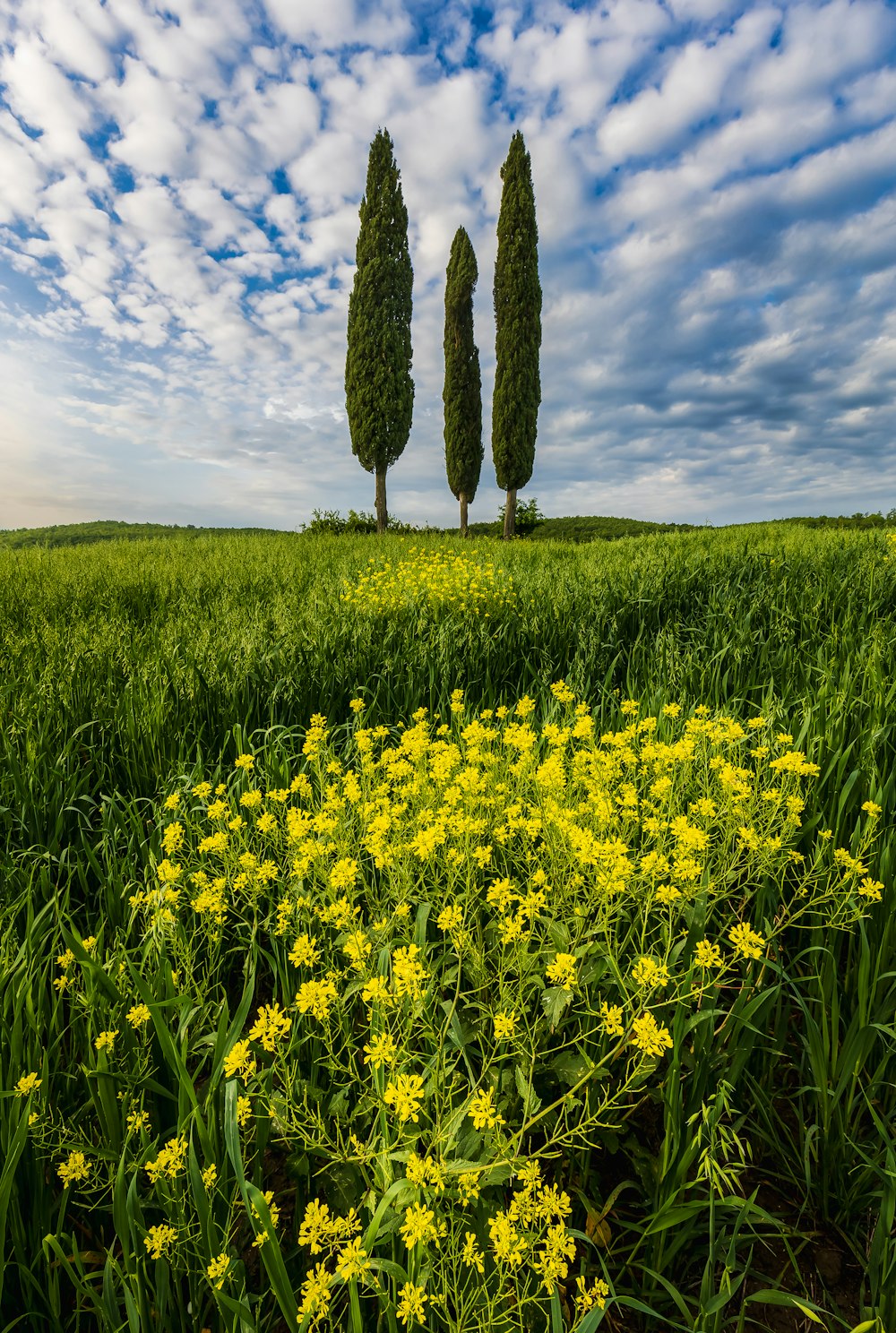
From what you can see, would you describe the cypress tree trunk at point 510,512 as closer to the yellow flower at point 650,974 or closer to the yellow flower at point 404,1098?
the yellow flower at point 650,974

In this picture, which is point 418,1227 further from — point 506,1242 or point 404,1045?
point 404,1045

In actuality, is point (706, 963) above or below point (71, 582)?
below

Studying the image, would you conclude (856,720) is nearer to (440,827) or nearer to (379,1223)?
(440,827)

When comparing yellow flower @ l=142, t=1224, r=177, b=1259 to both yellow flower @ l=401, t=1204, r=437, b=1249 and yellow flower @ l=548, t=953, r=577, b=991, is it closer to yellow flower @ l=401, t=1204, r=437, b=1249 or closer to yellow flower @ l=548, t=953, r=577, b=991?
yellow flower @ l=401, t=1204, r=437, b=1249

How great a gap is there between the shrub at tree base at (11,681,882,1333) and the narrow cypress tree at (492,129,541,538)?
874 inches

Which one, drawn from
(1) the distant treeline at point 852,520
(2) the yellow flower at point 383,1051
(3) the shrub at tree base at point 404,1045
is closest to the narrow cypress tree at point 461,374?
(1) the distant treeline at point 852,520

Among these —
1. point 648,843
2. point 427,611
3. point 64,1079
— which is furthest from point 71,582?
point 648,843

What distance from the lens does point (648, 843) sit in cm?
221

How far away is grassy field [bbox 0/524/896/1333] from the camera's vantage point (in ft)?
4.25

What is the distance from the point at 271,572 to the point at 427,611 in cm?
416

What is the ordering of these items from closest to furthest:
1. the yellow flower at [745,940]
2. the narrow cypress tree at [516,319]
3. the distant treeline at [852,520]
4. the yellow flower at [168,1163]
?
the yellow flower at [168,1163] → the yellow flower at [745,940] → the distant treeline at [852,520] → the narrow cypress tree at [516,319]

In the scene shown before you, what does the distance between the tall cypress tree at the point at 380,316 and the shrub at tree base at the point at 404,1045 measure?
A: 20.1 metres

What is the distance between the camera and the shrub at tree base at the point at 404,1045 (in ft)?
4.05

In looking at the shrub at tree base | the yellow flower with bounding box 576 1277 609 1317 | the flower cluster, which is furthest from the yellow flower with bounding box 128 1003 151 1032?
the flower cluster
